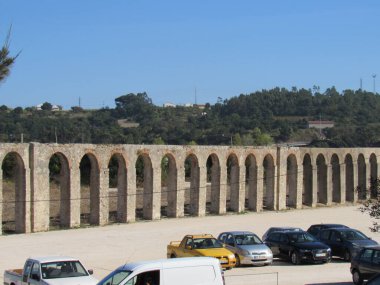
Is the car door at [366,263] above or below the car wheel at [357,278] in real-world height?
above

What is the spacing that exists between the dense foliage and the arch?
29239mm

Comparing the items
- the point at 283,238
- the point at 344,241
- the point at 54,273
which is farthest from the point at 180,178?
the point at 54,273

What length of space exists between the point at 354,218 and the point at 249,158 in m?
9.09

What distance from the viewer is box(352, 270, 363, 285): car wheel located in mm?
20281

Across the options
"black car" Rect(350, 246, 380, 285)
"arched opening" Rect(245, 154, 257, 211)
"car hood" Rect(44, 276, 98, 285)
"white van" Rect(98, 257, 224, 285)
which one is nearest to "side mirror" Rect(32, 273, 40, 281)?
"car hood" Rect(44, 276, 98, 285)

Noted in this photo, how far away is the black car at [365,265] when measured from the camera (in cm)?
2000

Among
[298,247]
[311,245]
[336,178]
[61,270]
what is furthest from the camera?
[336,178]

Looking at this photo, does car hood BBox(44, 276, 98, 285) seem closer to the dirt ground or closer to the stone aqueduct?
the dirt ground

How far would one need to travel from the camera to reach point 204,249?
2259cm

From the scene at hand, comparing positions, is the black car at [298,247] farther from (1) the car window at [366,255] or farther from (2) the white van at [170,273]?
(2) the white van at [170,273]

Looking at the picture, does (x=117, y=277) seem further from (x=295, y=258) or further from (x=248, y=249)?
(x=295, y=258)

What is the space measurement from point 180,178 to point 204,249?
66.2ft

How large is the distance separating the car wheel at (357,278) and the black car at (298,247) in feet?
12.5

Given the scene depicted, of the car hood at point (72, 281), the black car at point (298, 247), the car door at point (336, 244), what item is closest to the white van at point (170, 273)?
the car hood at point (72, 281)
